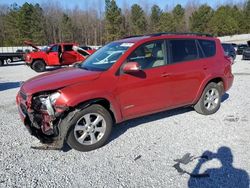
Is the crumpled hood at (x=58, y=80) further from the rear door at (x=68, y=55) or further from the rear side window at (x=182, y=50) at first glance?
the rear door at (x=68, y=55)

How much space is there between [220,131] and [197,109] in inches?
41.3

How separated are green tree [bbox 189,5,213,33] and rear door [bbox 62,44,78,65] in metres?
56.2

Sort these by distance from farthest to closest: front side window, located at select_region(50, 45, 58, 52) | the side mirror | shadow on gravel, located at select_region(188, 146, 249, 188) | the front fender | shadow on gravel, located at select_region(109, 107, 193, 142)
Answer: front side window, located at select_region(50, 45, 58, 52) < shadow on gravel, located at select_region(109, 107, 193, 142) < the side mirror < the front fender < shadow on gravel, located at select_region(188, 146, 249, 188)

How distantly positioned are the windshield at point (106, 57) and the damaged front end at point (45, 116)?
3.51ft

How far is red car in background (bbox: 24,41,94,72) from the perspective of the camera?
1708 cm

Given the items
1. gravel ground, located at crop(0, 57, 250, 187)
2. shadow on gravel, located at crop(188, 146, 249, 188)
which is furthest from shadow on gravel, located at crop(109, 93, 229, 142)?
shadow on gravel, located at crop(188, 146, 249, 188)

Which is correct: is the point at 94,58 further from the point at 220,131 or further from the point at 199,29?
the point at 199,29

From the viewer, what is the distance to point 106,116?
4.44 m

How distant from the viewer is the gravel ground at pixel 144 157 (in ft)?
11.5

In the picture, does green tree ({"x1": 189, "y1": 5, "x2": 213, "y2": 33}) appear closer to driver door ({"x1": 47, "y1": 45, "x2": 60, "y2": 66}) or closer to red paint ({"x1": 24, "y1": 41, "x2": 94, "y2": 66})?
red paint ({"x1": 24, "y1": 41, "x2": 94, "y2": 66})

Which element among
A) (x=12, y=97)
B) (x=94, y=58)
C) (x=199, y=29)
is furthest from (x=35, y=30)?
(x=94, y=58)

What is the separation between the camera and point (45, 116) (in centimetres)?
421

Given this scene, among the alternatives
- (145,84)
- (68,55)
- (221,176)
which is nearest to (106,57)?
(145,84)

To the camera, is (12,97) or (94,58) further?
(12,97)
